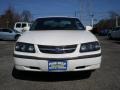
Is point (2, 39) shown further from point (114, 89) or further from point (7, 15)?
point (7, 15)

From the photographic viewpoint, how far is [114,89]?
499 cm

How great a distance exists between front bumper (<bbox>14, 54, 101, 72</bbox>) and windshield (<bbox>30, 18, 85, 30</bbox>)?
165cm

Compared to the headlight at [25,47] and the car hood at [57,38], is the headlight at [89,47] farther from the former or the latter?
the headlight at [25,47]

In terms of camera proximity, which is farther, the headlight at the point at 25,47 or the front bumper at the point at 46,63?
the headlight at the point at 25,47

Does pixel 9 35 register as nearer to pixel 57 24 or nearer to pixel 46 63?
pixel 57 24

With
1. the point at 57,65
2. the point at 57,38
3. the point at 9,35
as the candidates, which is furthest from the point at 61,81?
the point at 9,35

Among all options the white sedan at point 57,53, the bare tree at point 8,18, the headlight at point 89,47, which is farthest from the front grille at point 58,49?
the bare tree at point 8,18

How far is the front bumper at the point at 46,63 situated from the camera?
5176mm

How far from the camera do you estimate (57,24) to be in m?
7.00

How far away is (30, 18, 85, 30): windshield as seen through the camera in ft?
22.5

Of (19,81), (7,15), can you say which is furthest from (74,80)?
(7,15)

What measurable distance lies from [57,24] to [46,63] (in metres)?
2.05

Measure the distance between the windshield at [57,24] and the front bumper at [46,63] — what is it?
1648 millimetres

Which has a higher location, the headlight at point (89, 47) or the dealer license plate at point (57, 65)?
the headlight at point (89, 47)
